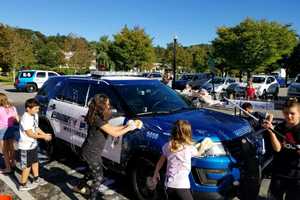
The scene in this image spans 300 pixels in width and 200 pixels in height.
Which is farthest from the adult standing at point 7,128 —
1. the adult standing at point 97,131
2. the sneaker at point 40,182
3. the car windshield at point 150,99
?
the adult standing at point 97,131

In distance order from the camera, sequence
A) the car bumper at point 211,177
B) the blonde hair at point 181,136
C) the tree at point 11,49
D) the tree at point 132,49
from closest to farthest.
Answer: the blonde hair at point 181,136 → the car bumper at point 211,177 → the tree at point 11,49 → the tree at point 132,49

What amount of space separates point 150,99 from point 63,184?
6.54 ft

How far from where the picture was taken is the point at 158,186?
4.66 meters

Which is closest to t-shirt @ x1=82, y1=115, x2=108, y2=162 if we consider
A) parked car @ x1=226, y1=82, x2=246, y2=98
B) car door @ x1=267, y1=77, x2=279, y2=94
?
parked car @ x1=226, y1=82, x2=246, y2=98

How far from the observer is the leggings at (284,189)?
361cm

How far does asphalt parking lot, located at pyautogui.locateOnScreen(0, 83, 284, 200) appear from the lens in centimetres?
533

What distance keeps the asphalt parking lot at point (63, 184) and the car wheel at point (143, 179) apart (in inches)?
14.4

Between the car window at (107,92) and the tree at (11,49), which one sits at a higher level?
the tree at (11,49)

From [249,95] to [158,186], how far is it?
16657 mm

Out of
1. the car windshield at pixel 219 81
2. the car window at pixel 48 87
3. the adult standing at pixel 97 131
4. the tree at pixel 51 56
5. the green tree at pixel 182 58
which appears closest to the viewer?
the adult standing at pixel 97 131

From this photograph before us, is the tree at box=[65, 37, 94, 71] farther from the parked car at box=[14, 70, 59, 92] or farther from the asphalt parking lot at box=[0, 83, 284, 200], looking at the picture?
the asphalt parking lot at box=[0, 83, 284, 200]

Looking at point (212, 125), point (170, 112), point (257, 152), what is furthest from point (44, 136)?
point (257, 152)

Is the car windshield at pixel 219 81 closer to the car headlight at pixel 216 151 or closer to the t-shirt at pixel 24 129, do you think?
the t-shirt at pixel 24 129

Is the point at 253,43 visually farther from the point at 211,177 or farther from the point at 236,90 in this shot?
the point at 211,177
